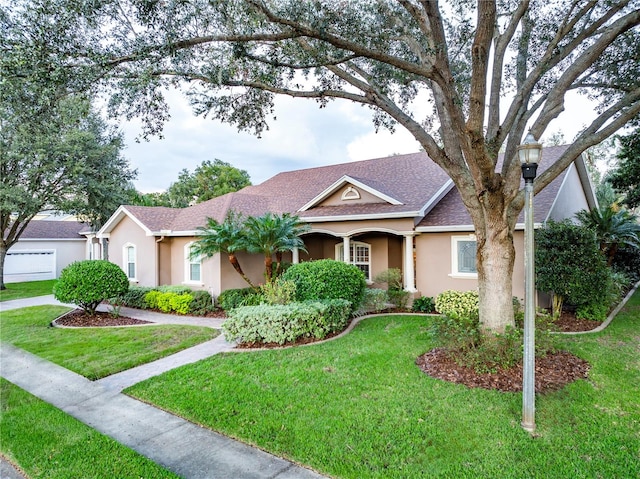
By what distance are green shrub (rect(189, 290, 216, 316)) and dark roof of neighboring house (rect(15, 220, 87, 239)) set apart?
21.0 m

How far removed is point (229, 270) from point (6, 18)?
9650 mm

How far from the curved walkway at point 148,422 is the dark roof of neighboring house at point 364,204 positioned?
774 centimetres

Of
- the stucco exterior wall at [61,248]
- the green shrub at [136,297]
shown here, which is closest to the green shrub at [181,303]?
the green shrub at [136,297]

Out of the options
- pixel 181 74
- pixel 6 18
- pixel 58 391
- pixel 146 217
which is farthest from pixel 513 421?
pixel 146 217

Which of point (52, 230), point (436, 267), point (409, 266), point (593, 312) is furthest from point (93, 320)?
point (52, 230)

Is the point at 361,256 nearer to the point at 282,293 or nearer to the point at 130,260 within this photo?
the point at 282,293

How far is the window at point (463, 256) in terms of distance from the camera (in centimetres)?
1227

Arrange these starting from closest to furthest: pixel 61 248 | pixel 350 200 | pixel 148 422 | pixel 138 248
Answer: pixel 148 422 < pixel 350 200 < pixel 138 248 < pixel 61 248

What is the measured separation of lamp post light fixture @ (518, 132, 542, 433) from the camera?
186 inches

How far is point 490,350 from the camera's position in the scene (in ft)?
21.6

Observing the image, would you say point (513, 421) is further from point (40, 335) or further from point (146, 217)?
point (146, 217)

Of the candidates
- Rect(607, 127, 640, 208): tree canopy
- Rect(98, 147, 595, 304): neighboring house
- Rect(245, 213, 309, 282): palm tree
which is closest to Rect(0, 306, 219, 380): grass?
Rect(245, 213, 309, 282): palm tree

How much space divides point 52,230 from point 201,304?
22831mm

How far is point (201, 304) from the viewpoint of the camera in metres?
13.4
